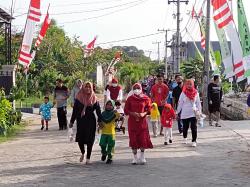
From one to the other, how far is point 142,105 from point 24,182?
9.91 feet

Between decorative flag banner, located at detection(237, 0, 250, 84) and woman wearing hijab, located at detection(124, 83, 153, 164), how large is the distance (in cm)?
693

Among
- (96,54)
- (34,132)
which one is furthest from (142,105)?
(96,54)

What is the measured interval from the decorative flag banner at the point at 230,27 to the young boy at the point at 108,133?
7372mm

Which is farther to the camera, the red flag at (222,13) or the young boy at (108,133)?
the red flag at (222,13)

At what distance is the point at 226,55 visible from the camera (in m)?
19.0

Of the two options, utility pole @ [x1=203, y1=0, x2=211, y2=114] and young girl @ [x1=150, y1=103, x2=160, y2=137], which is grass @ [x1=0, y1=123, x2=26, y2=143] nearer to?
young girl @ [x1=150, y1=103, x2=160, y2=137]

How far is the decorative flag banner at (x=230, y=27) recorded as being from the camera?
16.8 meters

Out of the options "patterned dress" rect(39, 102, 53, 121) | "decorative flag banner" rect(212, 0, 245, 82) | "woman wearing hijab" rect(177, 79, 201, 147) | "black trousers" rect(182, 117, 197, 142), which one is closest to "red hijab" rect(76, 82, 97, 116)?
"woman wearing hijab" rect(177, 79, 201, 147)

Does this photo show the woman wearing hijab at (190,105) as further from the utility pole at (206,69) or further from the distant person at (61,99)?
the utility pole at (206,69)

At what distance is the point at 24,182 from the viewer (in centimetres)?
840

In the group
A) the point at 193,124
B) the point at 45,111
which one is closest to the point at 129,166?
the point at 193,124

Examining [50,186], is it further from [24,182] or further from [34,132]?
[34,132]

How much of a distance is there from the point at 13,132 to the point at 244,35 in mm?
8166

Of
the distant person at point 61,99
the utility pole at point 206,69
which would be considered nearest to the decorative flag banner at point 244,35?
the utility pole at point 206,69
